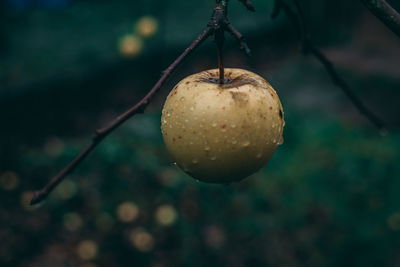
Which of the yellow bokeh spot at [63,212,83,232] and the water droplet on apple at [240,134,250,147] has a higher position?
the water droplet on apple at [240,134,250,147]

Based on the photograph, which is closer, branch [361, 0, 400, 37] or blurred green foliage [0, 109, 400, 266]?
branch [361, 0, 400, 37]

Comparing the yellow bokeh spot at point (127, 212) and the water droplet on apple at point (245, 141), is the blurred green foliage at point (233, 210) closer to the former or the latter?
the yellow bokeh spot at point (127, 212)

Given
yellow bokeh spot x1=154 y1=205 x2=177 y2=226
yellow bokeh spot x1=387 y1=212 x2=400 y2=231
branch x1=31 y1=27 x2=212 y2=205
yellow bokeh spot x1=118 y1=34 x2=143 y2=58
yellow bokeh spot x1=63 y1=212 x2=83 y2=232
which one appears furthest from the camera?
yellow bokeh spot x1=118 y1=34 x2=143 y2=58

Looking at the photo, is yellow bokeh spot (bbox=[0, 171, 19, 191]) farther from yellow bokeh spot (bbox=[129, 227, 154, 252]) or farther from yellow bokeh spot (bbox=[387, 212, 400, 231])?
yellow bokeh spot (bbox=[387, 212, 400, 231])

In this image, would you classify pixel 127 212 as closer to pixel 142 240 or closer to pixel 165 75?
pixel 142 240

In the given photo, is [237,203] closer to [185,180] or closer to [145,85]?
[185,180]

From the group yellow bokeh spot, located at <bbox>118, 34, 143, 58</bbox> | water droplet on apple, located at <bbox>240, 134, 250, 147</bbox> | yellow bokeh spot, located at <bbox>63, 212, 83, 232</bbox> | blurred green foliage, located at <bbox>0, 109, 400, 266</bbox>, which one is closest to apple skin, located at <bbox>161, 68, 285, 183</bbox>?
water droplet on apple, located at <bbox>240, 134, 250, 147</bbox>

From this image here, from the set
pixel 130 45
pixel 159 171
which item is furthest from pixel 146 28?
pixel 159 171
